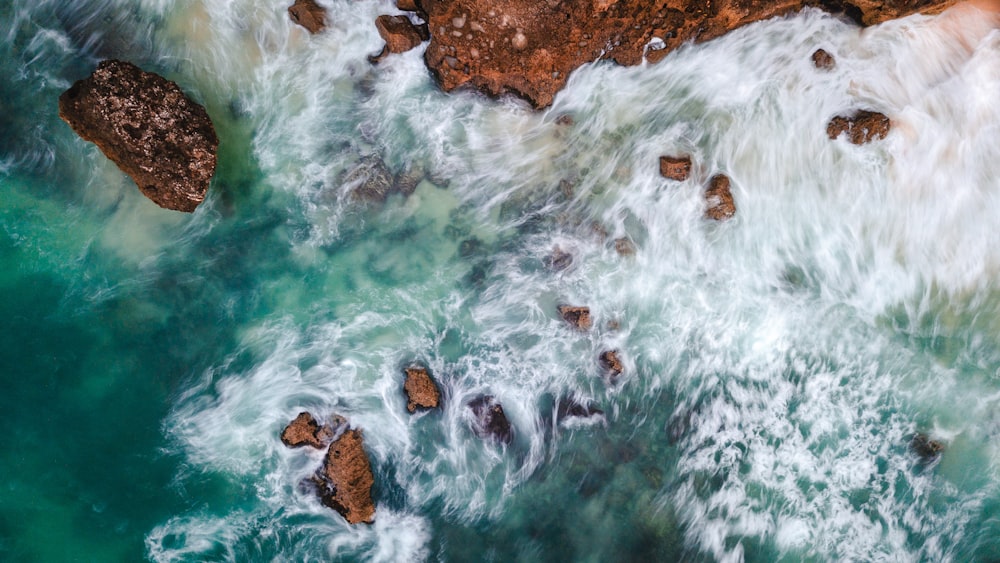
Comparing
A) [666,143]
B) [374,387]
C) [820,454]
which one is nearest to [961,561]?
[820,454]

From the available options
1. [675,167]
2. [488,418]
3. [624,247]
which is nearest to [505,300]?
[488,418]

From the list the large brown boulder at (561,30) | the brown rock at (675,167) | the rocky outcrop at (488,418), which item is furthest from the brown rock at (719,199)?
the rocky outcrop at (488,418)

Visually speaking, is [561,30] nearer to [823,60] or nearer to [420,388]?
[823,60]

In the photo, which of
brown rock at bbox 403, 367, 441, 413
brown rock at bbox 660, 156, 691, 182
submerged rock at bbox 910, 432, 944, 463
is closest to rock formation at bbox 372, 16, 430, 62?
brown rock at bbox 660, 156, 691, 182

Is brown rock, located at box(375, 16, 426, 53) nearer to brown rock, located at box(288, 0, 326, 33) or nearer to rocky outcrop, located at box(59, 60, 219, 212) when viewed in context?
brown rock, located at box(288, 0, 326, 33)

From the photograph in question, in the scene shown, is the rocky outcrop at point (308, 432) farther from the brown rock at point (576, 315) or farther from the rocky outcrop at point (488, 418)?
the brown rock at point (576, 315)
